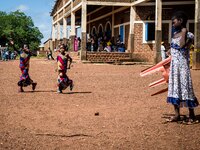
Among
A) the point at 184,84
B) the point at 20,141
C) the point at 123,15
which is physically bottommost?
the point at 20,141

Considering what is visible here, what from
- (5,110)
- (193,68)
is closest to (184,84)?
(5,110)

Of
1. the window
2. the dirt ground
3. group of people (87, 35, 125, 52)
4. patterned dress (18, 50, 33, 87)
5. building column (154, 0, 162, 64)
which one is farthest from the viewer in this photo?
group of people (87, 35, 125, 52)

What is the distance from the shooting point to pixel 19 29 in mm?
70250

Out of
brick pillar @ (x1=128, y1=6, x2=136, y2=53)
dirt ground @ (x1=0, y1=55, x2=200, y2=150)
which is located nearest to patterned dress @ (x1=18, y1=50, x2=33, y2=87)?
dirt ground @ (x1=0, y1=55, x2=200, y2=150)

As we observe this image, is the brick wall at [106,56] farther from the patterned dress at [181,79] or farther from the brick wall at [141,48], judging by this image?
the patterned dress at [181,79]

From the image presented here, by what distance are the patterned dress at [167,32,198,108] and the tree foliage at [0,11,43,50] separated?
6122cm

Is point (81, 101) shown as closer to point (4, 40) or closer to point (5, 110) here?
point (5, 110)

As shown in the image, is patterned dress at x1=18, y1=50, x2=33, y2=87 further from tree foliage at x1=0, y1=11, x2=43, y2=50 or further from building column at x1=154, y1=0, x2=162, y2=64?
tree foliage at x1=0, y1=11, x2=43, y2=50

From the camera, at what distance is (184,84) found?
597cm

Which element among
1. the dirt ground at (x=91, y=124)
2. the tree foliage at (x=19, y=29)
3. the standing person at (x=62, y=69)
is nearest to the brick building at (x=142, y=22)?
the standing person at (x=62, y=69)

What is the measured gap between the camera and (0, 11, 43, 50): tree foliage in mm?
66838

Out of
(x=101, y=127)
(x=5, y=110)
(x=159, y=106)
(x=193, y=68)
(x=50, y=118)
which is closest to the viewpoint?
(x=101, y=127)

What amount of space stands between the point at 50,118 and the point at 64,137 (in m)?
1.42

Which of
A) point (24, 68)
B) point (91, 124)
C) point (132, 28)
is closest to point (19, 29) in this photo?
point (132, 28)
